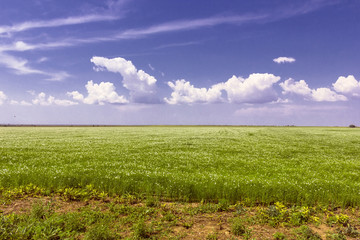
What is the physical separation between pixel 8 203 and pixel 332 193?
51.8 ft

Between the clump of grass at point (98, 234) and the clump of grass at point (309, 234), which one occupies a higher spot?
the clump of grass at point (98, 234)

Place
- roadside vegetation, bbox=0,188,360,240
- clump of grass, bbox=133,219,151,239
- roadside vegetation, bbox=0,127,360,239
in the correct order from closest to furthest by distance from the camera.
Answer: clump of grass, bbox=133,219,151,239 < roadside vegetation, bbox=0,188,360,240 < roadside vegetation, bbox=0,127,360,239

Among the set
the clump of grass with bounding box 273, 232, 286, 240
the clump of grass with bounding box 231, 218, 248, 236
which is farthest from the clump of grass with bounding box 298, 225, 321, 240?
the clump of grass with bounding box 231, 218, 248, 236

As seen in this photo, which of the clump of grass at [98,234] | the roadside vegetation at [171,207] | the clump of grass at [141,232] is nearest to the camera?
the clump of grass at [98,234]

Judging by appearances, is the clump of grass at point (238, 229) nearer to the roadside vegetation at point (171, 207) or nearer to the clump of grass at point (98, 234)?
the roadside vegetation at point (171, 207)

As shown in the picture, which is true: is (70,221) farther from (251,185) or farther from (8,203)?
(251,185)

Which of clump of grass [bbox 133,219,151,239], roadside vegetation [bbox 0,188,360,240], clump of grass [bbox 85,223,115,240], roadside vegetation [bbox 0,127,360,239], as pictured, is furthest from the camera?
roadside vegetation [bbox 0,127,360,239]

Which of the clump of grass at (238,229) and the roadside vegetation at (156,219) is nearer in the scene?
the roadside vegetation at (156,219)

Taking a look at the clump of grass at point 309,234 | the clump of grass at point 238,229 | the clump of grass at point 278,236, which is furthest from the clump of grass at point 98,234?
the clump of grass at point 309,234

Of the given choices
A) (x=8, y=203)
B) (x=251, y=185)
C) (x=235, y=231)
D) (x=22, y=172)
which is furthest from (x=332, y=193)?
(x=22, y=172)

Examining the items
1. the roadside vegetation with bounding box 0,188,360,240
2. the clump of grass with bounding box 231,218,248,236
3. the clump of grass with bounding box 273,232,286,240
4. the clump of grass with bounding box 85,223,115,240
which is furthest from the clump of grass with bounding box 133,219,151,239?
the clump of grass with bounding box 273,232,286,240

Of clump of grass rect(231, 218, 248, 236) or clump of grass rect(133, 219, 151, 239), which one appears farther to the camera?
clump of grass rect(231, 218, 248, 236)

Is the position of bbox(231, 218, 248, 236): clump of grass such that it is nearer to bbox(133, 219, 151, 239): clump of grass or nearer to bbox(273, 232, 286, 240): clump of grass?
bbox(273, 232, 286, 240): clump of grass

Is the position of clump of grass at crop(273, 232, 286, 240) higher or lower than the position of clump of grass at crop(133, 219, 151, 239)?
lower
